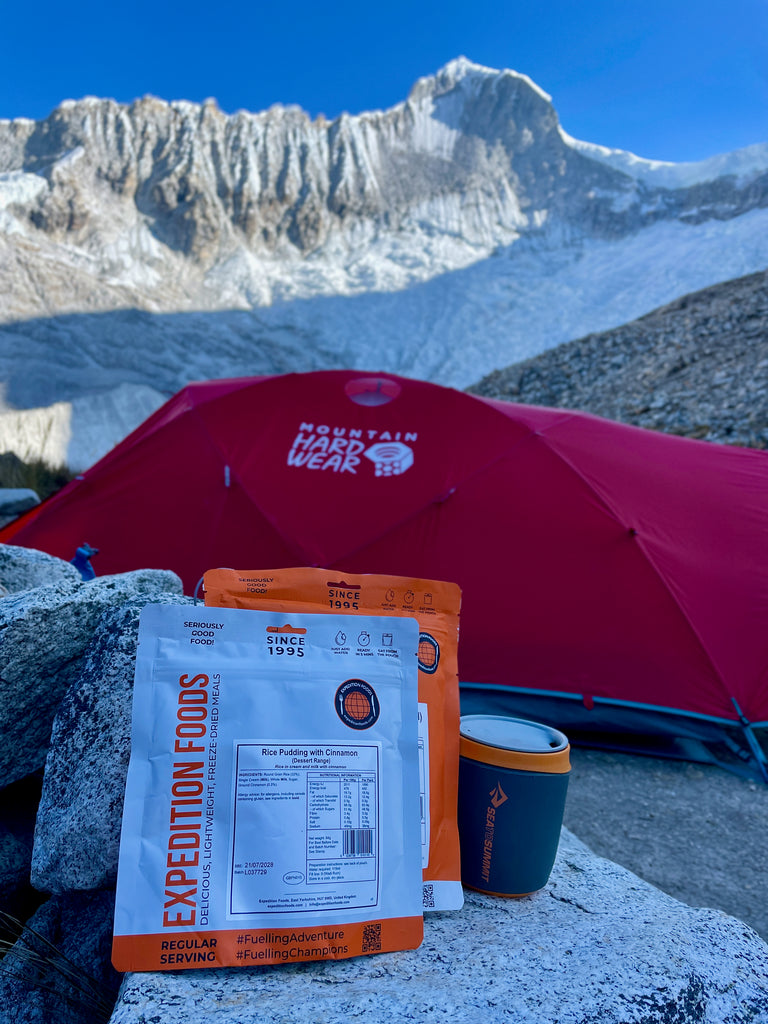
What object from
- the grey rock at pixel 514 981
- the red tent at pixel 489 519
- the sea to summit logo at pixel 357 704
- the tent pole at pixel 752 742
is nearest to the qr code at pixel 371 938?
the grey rock at pixel 514 981

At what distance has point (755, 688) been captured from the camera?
3115 millimetres

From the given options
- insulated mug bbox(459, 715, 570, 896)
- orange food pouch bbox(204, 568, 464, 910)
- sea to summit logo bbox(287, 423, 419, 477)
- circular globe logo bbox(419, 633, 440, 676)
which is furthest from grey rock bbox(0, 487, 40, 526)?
insulated mug bbox(459, 715, 570, 896)

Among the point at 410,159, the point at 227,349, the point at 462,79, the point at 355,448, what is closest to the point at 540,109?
the point at 462,79

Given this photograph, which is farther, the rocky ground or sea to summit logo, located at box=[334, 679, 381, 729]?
the rocky ground

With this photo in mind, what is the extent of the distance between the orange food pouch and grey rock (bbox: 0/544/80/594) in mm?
1176

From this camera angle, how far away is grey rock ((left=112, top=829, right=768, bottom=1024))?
97 cm

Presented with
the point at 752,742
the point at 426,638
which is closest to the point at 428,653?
the point at 426,638


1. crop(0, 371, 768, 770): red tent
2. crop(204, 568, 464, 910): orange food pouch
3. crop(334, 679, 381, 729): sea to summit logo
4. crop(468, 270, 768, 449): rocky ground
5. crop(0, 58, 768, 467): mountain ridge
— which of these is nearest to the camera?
crop(334, 679, 381, 729): sea to summit logo

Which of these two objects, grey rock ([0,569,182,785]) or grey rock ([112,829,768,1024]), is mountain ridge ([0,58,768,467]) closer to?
grey rock ([0,569,182,785])

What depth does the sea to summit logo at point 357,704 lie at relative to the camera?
1.27m

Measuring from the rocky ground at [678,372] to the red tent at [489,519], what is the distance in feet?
13.7

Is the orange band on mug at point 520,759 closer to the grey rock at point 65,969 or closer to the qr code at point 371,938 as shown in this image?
the qr code at point 371,938

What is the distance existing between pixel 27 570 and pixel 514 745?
1821 mm

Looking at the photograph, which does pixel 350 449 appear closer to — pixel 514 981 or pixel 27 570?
pixel 27 570
